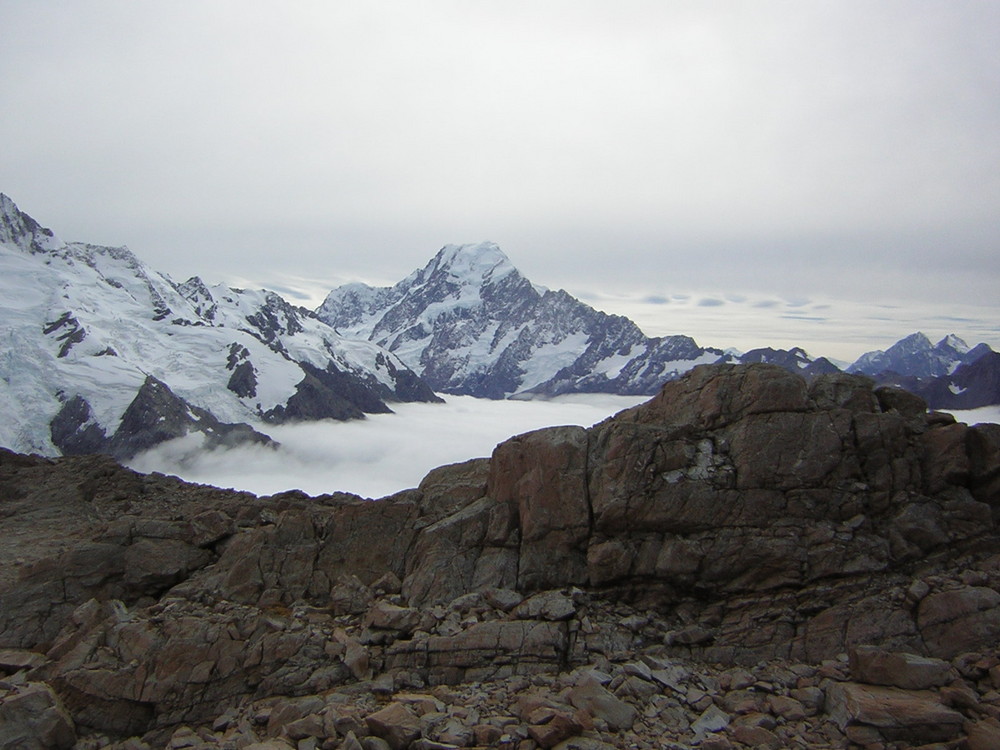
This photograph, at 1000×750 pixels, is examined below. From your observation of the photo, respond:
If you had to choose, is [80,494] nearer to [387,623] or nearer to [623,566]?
[387,623]

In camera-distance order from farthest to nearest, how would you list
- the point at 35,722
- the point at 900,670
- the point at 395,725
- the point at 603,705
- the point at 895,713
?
1. the point at 35,722
2. the point at 603,705
3. the point at 900,670
4. the point at 395,725
5. the point at 895,713

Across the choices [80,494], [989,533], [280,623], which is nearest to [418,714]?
[280,623]

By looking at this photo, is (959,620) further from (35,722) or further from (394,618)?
(35,722)

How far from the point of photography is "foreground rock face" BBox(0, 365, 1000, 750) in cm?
1427

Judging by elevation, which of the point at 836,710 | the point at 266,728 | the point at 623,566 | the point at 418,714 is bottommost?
the point at 266,728

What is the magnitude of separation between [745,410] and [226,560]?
15621 millimetres

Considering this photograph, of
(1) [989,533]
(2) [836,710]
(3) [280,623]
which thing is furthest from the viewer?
(3) [280,623]

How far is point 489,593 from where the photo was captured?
18359 millimetres

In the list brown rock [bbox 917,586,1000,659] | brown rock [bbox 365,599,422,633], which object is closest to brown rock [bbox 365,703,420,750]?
brown rock [bbox 365,599,422,633]

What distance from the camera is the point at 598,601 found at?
58.9ft

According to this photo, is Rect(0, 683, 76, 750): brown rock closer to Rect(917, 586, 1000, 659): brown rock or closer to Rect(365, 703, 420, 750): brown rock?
Rect(365, 703, 420, 750): brown rock

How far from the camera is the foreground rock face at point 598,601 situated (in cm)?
1427

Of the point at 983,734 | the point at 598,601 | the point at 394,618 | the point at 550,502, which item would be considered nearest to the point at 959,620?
the point at 983,734

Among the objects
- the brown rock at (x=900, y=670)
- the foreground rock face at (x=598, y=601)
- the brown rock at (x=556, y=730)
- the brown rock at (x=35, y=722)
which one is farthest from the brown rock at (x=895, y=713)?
the brown rock at (x=35, y=722)
